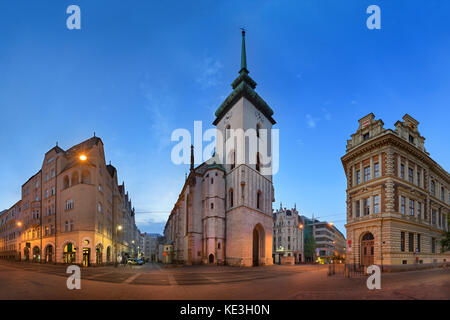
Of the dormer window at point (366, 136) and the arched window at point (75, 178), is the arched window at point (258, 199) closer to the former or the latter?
the dormer window at point (366, 136)

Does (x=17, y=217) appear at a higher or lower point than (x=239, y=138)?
lower

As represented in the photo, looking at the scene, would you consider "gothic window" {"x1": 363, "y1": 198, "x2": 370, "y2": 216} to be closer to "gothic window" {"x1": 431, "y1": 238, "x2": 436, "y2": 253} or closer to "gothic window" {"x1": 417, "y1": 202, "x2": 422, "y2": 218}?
"gothic window" {"x1": 417, "y1": 202, "x2": 422, "y2": 218}

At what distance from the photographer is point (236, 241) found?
148 ft

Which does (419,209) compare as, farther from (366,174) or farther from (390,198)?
(366,174)

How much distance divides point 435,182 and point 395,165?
1396cm

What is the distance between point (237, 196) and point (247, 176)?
12.8ft

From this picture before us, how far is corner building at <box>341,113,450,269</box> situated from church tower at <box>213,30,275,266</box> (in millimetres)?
16805

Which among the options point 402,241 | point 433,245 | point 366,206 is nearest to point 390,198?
point 366,206

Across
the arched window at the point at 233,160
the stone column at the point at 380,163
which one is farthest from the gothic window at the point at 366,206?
the arched window at the point at 233,160

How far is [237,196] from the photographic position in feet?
154

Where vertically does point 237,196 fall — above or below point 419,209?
above

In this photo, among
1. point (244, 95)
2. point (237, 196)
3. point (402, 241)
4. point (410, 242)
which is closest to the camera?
point (402, 241)
